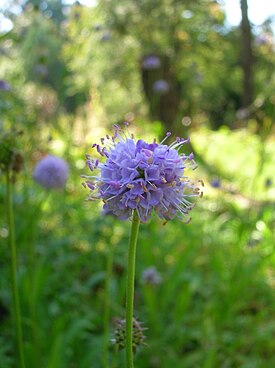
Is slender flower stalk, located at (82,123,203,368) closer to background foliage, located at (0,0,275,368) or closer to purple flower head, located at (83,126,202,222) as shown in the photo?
purple flower head, located at (83,126,202,222)

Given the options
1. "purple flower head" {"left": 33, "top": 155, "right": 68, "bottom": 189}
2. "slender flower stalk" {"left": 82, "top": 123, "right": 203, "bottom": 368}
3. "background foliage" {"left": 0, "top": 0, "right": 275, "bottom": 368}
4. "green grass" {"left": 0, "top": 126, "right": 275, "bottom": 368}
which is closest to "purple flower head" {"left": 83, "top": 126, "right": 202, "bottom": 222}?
"slender flower stalk" {"left": 82, "top": 123, "right": 203, "bottom": 368}

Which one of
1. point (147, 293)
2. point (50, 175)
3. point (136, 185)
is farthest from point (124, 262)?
point (136, 185)

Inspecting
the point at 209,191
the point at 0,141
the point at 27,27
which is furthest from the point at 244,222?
the point at 209,191

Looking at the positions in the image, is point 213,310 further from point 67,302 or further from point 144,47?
point 144,47

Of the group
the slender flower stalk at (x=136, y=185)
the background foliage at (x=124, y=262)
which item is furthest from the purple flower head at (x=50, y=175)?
the slender flower stalk at (x=136, y=185)

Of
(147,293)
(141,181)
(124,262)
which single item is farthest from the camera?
(124,262)

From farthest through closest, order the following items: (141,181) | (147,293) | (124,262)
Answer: (124,262), (147,293), (141,181)

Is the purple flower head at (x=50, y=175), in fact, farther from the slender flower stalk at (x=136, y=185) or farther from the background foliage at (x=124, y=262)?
the slender flower stalk at (x=136, y=185)

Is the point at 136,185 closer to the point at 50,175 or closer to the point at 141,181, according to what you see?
the point at 141,181
